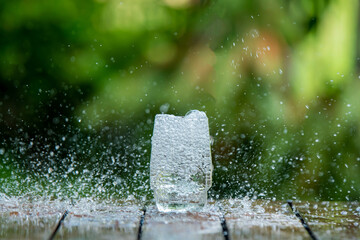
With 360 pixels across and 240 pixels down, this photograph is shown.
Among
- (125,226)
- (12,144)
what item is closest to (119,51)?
(12,144)

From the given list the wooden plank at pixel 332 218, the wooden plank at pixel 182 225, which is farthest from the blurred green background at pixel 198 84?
the wooden plank at pixel 182 225

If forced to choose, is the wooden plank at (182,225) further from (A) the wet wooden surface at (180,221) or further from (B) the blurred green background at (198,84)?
(B) the blurred green background at (198,84)

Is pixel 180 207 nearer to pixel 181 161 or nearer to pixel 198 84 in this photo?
pixel 181 161

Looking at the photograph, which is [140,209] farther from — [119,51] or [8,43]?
[8,43]

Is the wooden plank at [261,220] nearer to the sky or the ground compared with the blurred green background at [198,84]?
nearer to the ground

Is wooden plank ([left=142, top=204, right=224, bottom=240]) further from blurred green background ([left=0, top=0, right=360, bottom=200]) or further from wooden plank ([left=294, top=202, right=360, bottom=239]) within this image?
blurred green background ([left=0, top=0, right=360, bottom=200])

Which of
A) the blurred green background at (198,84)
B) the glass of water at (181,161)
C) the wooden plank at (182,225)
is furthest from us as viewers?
the blurred green background at (198,84)
